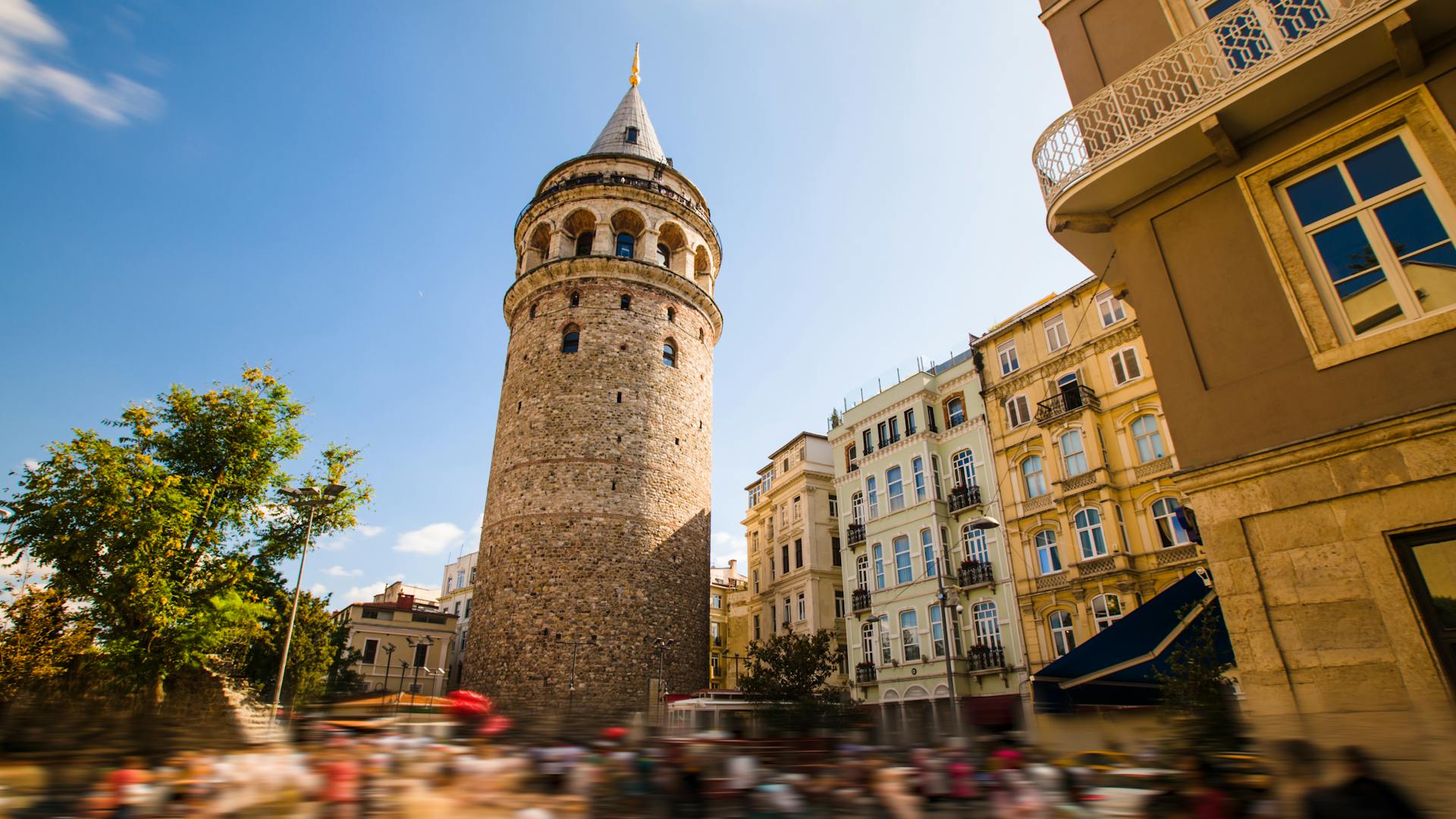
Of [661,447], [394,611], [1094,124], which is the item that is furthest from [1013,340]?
[394,611]

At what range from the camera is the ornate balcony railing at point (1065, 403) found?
20484 millimetres

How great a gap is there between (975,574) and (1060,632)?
3097 mm

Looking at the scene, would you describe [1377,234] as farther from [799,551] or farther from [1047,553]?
[799,551]

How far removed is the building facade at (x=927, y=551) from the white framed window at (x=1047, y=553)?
946mm

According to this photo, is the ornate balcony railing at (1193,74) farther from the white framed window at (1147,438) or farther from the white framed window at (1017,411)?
the white framed window at (1017,411)

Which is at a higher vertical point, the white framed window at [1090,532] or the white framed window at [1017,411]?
the white framed window at [1017,411]

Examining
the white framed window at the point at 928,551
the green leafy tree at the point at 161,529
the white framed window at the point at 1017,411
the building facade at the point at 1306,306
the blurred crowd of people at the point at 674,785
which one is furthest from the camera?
the white framed window at the point at 928,551

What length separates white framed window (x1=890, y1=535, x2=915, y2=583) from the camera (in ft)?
80.1

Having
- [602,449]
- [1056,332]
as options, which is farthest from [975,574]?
[602,449]

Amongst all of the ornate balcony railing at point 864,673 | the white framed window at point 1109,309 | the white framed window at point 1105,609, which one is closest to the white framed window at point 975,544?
the white framed window at point 1105,609

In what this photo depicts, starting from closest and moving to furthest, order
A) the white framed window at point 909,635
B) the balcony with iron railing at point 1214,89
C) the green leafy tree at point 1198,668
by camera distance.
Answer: the balcony with iron railing at point 1214,89 < the green leafy tree at point 1198,668 < the white framed window at point 909,635

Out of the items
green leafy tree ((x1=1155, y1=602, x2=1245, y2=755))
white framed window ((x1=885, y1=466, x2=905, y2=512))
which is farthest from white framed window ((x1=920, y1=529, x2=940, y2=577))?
green leafy tree ((x1=1155, y1=602, x2=1245, y2=755))

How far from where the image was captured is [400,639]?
47.3 meters

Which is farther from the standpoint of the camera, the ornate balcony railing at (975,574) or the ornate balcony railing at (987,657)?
the ornate balcony railing at (975,574)
